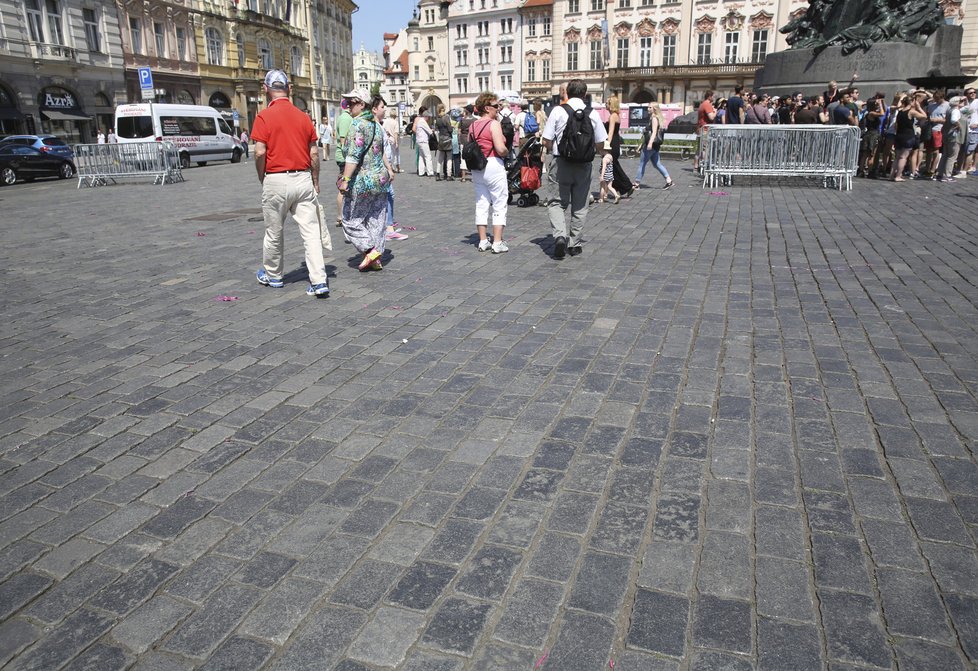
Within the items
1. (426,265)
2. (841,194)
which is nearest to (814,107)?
(841,194)

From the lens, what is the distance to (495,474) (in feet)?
10.8

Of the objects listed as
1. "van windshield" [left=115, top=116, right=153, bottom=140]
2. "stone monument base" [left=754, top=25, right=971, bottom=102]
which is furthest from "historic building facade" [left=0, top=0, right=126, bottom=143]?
"stone monument base" [left=754, top=25, right=971, bottom=102]

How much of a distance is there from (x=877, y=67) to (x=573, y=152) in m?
16.1

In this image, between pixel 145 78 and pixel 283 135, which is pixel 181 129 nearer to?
pixel 145 78

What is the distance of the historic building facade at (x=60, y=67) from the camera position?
107 feet

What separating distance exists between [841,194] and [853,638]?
1279 cm

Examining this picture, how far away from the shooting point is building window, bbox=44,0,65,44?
34.7 meters

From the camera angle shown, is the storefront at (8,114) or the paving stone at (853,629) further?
the storefront at (8,114)

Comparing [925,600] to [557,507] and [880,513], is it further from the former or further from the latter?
[557,507]

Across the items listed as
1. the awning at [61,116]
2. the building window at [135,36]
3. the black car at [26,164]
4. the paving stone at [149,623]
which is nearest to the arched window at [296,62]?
the building window at [135,36]

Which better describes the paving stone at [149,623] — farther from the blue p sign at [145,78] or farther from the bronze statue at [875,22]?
the blue p sign at [145,78]

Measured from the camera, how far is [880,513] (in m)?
2.92

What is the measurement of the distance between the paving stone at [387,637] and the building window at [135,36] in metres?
46.7

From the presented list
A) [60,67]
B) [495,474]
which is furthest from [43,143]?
[495,474]
